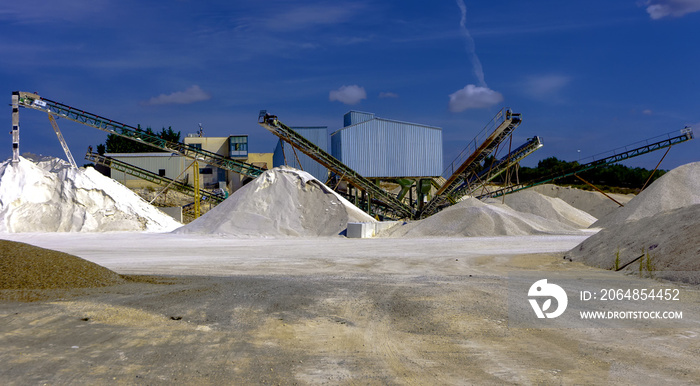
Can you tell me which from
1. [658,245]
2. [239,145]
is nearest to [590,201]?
[239,145]

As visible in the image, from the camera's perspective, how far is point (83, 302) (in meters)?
7.57

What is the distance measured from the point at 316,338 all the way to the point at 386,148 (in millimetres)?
33611

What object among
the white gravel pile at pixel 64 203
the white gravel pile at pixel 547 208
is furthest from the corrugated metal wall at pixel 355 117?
the white gravel pile at pixel 64 203

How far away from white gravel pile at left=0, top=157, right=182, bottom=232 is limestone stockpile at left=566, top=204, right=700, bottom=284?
2321 cm

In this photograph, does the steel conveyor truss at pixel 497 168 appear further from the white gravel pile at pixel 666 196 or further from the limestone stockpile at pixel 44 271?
the limestone stockpile at pixel 44 271

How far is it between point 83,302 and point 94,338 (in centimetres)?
194

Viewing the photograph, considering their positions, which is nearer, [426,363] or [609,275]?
[426,363]

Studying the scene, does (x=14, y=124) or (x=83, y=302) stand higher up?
(x=14, y=124)

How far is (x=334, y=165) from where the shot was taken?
3375 cm

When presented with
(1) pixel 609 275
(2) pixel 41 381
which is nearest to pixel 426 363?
(2) pixel 41 381

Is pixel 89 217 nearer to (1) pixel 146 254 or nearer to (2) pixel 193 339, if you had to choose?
(1) pixel 146 254

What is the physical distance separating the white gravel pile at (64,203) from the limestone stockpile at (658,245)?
23.2 m

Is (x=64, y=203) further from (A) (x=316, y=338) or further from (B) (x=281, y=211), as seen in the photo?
(A) (x=316, y=338)

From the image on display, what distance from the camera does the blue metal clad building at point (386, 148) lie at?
127 feet
